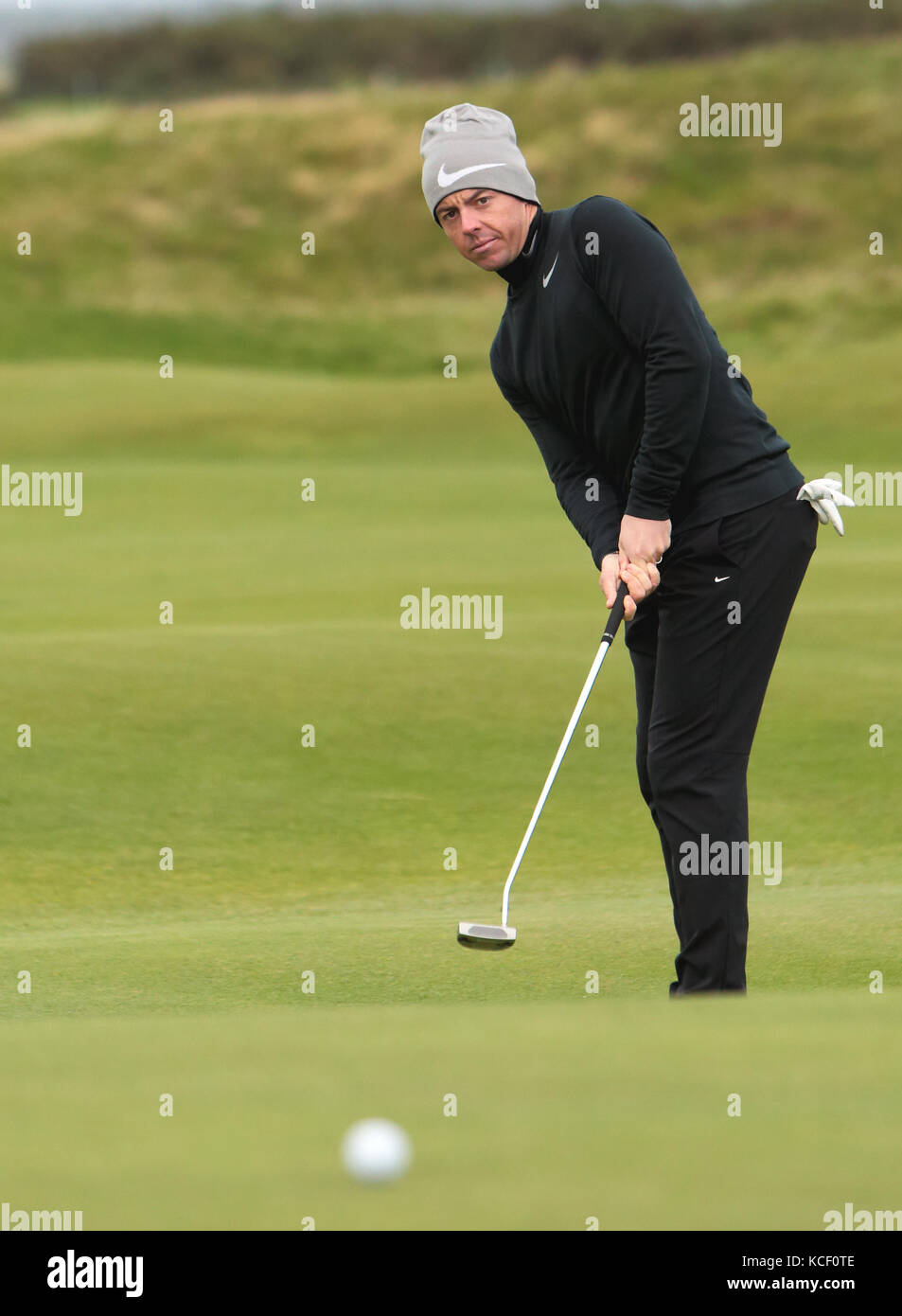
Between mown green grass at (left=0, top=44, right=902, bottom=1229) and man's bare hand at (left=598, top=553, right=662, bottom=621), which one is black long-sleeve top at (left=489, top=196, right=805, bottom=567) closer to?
man's bare hand at (left=598, top=553, right=662, bottom=621)

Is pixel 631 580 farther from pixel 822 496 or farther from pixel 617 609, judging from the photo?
pixel 822 496

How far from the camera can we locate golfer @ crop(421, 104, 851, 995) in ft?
12.4

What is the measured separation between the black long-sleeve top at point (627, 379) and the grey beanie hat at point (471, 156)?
0.37ft

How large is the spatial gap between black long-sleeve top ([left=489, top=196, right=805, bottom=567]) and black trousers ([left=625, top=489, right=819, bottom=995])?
0.07 m

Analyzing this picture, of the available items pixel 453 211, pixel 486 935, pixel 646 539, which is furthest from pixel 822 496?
pixel 486 935

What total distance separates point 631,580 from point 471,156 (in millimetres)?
855

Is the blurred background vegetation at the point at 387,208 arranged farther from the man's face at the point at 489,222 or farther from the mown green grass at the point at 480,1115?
the mown green grass at the point at 480,1115

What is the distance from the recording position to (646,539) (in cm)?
377

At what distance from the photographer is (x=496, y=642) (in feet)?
29.8

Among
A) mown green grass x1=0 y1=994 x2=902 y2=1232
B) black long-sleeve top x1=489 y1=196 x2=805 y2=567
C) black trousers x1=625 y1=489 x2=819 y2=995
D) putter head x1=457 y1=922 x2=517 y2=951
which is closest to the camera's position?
mown green grass x1=0 y1=994 x2=902 y2=1232

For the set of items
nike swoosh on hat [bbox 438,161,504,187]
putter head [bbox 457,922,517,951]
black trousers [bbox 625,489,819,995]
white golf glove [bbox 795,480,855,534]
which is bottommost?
putter head [bbox 457,922,517,951]

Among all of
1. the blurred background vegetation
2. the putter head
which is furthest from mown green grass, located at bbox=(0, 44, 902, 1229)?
the blurred background vegetation

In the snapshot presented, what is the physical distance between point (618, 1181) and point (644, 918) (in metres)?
3.33

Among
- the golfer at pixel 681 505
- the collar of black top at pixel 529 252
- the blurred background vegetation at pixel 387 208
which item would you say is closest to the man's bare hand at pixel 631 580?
the golfer at pixel 681 505
